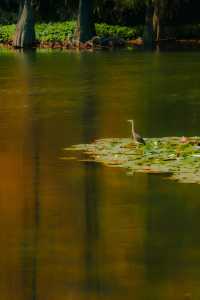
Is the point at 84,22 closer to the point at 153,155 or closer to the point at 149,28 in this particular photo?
the point at 149,28

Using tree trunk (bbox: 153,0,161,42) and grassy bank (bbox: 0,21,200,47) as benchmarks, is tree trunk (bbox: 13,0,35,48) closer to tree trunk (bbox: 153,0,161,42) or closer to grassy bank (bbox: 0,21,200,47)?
grassy bank (bbox: 0,21,200,47)

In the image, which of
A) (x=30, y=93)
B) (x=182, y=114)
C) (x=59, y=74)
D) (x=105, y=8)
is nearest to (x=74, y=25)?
(x=105, y=8)

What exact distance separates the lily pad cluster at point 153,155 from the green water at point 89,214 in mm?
289

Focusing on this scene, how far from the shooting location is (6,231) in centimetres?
1387

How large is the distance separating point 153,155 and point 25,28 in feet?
162

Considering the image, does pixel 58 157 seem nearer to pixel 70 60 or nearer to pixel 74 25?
pixel 70 60

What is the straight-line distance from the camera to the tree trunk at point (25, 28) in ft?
222

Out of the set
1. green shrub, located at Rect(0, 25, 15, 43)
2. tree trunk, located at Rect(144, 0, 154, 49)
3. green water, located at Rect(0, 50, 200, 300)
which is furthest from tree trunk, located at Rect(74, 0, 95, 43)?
green water, located at Rect(0, 50, 200, 300)

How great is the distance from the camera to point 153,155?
1886 cm

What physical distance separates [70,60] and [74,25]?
700 inches

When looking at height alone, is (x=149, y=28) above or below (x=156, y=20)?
below

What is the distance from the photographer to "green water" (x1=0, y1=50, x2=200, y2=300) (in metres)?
11.5

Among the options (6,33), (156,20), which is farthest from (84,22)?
(6,33)

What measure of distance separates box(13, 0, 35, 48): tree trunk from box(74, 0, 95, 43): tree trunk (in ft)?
8.26
